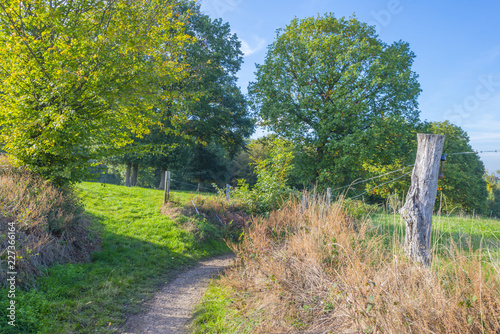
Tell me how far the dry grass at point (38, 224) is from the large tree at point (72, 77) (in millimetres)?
498

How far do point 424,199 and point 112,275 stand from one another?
19.3ft

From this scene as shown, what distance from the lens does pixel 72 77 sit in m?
6.06

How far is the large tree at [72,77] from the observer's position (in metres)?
5.80

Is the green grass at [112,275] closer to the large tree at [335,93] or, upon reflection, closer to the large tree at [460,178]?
the large tree at [335,93]

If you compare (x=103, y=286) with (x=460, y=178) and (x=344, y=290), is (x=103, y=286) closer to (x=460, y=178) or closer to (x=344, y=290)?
(x=344, y=290)

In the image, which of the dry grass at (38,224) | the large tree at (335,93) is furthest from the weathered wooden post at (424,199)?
the large tree at (335,93)

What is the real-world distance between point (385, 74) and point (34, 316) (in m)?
18.1

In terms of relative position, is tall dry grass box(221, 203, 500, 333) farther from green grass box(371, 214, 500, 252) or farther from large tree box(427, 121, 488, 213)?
large tree box(427, 121, 488, 213)

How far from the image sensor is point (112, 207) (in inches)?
404

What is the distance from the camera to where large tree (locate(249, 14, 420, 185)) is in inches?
607

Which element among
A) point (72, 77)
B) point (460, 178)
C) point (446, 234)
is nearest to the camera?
point (72, 77)

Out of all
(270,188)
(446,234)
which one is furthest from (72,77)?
(446,234)

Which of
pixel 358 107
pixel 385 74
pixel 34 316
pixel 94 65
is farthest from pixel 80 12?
pixel 385 74

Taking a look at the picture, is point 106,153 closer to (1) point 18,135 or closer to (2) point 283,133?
Answer: (1) point 18,135
